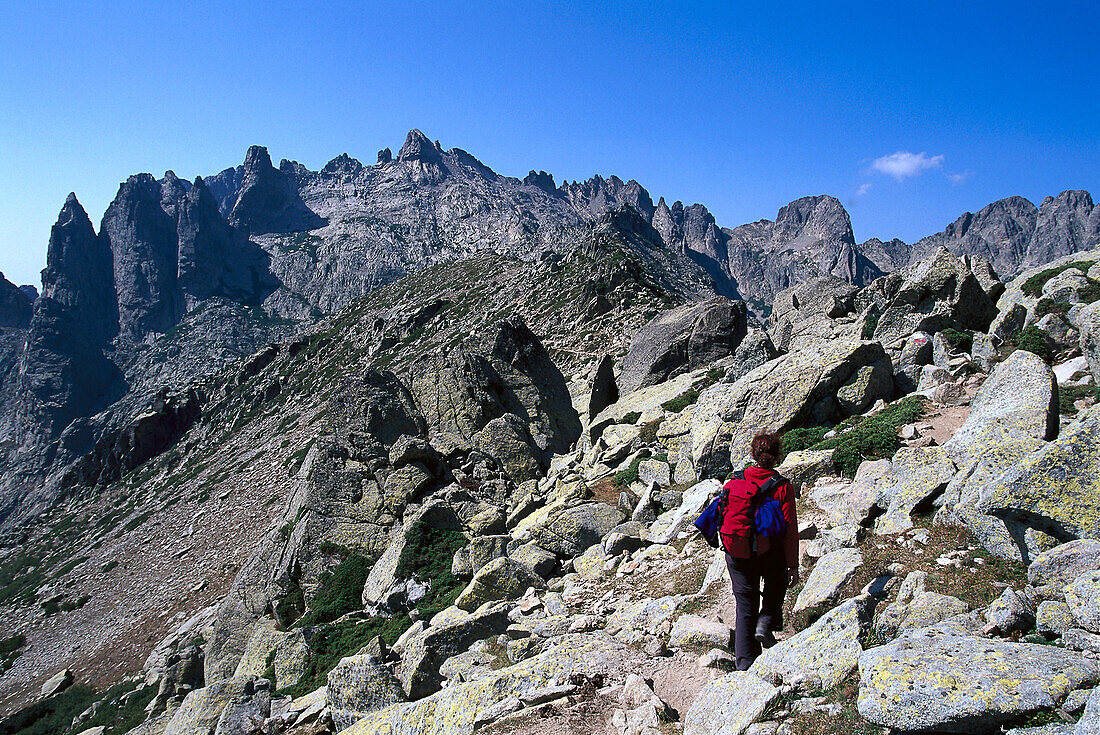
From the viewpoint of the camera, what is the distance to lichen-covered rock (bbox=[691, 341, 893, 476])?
1488 centimetres

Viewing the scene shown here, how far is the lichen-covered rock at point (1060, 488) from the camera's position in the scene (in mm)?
6258

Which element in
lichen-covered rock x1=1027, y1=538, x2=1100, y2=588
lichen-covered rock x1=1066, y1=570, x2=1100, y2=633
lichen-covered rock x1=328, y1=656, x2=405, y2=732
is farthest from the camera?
lichen-covered rock x1=328, y1=656, x2=405, y2=732

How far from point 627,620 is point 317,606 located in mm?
13179

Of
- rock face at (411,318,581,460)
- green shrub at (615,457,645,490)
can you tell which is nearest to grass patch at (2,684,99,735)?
rock face at (411,318,581,460)

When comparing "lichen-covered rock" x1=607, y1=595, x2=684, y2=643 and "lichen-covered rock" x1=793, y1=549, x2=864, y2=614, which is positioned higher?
"lichen-covered rock" x1=793, y1=549, x2=864, y2=614

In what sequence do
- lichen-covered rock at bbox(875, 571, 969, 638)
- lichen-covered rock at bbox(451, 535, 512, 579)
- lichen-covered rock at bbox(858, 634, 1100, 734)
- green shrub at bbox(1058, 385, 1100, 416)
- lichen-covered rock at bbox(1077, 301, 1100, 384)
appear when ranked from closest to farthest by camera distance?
lichen-covered rock at bbox(858, 634, 1100, 734), lichen-covered rock at bbox(875, 571, 969, 638), green shrub at bbox(1058, 385, 1100, 416), lichen-covered rock at bbox(1077, 301, 1100, 384), lichen-covered rock at bbox(451, 535, 512, 579)

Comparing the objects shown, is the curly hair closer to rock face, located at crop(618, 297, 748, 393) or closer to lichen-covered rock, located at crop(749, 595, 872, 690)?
lichen-covered rock, located at crop(749, 595, 872, 690)

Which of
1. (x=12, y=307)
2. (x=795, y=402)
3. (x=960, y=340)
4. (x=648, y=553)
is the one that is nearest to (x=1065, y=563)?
(x=648, y=553)

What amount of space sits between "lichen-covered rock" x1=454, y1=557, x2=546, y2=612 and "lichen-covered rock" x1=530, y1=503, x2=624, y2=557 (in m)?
1.39

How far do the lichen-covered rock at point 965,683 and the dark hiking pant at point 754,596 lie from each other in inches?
76.2

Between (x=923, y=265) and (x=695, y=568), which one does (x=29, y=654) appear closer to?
(x=695, y=568)

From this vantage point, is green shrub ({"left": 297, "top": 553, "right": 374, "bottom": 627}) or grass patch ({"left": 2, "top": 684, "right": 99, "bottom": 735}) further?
grass patch ({"left": 2, "top": 684, "right": 99, "bottom": 735})

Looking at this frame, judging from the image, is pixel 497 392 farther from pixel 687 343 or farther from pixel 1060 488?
pixel 1060 488

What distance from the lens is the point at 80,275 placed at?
7495 inches
